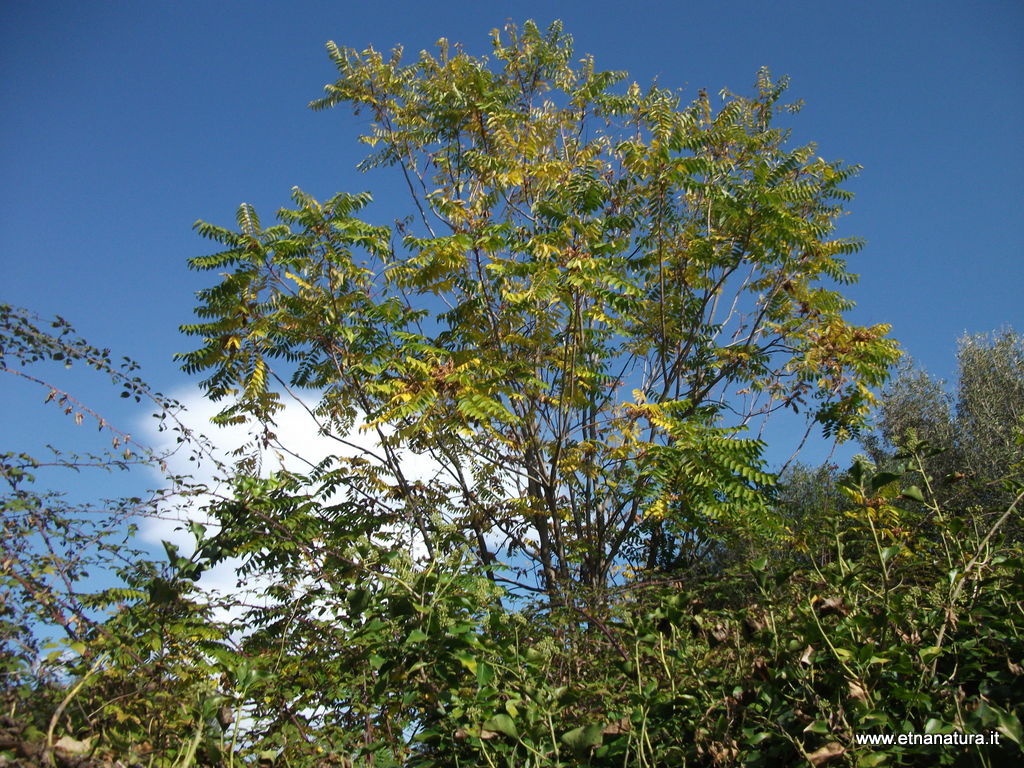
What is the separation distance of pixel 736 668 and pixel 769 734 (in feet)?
1.46

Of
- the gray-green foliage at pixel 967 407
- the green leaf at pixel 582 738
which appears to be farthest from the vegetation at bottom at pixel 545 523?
the gray-green foliage at pixel 967 407

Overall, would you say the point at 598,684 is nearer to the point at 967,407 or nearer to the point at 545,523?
the point at 545,523

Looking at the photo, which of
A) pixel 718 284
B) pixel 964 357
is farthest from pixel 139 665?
pixel 964 357

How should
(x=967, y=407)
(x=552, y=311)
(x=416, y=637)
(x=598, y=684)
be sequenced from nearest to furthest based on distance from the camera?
(x=416, y=637) < (x=598, y=684) < (x=552, y=311) < (x=967, y=407)

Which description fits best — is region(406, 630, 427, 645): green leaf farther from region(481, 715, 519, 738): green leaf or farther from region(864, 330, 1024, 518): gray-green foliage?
region(864, 330, 1024, 518): gray-green foliage

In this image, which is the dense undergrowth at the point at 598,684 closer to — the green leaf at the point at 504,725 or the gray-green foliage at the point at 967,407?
the green leaf at the point at 504,725

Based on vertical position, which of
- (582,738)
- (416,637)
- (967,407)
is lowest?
(582,738)

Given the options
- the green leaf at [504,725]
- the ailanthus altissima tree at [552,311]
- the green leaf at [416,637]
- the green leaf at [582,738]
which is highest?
the ailanthus altissima tree at [552,311]

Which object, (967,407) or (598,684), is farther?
(967,407)

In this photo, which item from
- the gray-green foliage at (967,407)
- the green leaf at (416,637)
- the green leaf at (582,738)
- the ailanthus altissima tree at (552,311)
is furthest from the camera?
the gray-green foliage at (967,407)

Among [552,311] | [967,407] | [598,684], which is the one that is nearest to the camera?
[598,684]

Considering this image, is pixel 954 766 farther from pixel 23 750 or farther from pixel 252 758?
pixel 23 750

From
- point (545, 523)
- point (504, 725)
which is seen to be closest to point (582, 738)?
point (504, 725)

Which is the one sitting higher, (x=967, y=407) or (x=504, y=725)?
(x=967, y=407)
